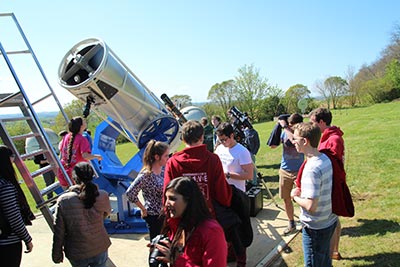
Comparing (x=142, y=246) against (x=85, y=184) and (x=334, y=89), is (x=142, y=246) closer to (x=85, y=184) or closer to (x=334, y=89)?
(x=85, y=184)

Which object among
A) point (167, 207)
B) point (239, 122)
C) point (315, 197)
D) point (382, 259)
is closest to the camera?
point (167, 207)

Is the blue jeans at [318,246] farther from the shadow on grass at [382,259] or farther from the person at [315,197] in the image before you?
A: the shadow on grass at [382,259]

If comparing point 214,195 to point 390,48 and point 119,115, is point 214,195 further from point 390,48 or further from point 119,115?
point 390,48

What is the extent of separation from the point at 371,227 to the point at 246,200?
265 cm

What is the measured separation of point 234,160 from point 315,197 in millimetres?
1467

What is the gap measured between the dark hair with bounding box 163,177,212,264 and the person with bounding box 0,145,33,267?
1627mm

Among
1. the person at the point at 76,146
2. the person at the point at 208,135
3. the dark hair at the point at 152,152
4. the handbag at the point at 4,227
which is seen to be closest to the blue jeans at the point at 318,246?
the dark hair at the point at 152,152

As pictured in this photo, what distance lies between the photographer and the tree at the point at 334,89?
44.9 meters

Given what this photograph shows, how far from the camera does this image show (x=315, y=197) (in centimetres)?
280

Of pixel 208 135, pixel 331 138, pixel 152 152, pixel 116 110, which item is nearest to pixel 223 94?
pixel 208 135

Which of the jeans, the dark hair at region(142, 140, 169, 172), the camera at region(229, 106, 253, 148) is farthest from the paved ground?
the jeans

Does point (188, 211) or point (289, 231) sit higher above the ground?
point (188, 211)

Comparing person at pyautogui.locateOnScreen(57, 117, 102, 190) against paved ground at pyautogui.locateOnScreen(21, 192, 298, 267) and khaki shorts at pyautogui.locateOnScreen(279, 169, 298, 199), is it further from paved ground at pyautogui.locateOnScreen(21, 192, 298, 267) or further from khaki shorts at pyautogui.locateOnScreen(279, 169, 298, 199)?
khaki shorts at pyautogui.locateOnScreen(279, 169, 298, 199)

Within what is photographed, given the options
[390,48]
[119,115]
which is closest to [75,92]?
[119,115]
